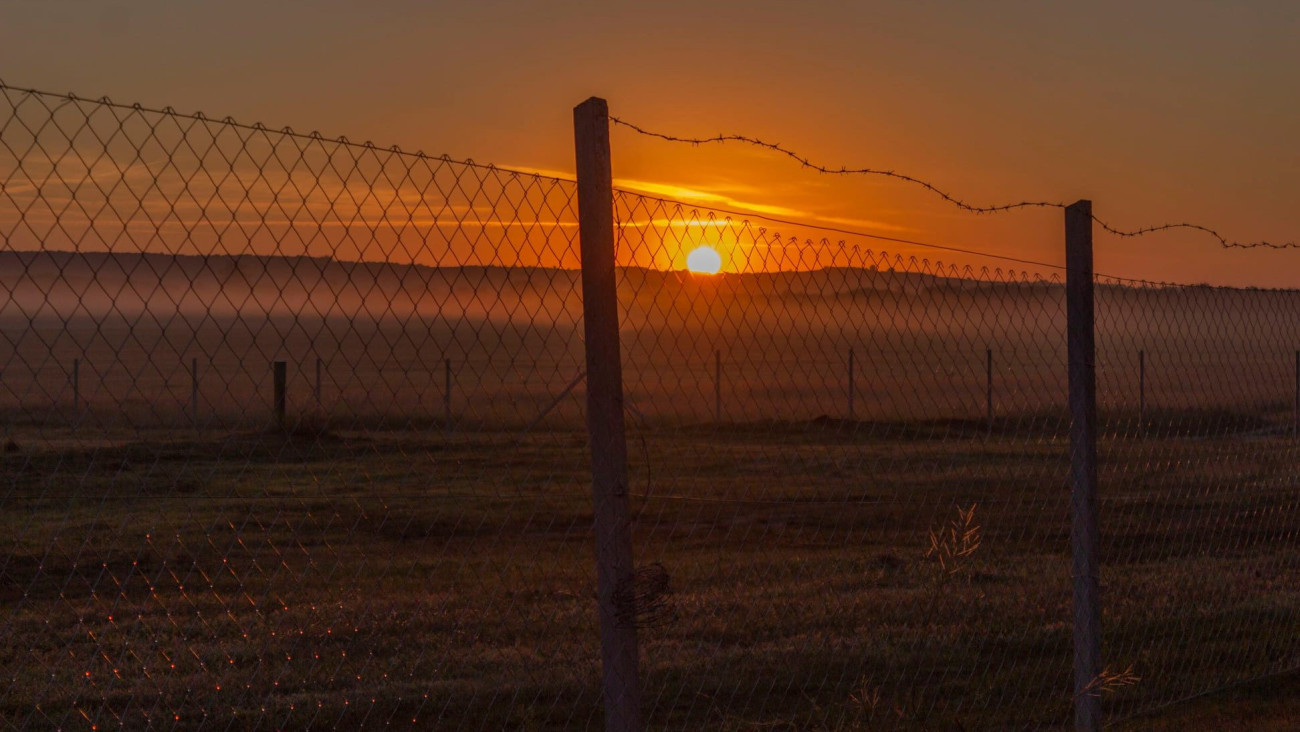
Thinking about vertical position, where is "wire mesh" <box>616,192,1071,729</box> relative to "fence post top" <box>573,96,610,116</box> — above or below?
below

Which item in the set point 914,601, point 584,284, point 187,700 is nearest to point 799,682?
point 914,601

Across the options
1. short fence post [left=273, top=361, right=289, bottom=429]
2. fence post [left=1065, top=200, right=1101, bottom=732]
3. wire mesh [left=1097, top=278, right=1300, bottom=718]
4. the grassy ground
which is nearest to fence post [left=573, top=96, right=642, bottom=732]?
fence post [left=1065, top=200, right=1101, bottom=732]

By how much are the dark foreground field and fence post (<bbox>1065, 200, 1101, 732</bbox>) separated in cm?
52

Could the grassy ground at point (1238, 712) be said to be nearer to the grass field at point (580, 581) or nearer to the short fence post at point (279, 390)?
the grass field at point (580, 581)

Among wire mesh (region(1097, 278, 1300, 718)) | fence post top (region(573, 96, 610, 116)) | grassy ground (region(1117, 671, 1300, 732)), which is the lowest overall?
grassy ground (region(1117, 671, 1300, 732))

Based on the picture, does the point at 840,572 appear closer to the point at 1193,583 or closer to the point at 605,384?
the point at 1193,583

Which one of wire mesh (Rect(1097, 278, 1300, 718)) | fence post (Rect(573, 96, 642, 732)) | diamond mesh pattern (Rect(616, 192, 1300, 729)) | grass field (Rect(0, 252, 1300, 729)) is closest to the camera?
fence post (Rect(573, 96, 642, 732))

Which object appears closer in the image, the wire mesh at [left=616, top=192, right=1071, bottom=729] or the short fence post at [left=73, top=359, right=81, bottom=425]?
the wire mesh at [left=616, top=192, right=1071, bottom=729]

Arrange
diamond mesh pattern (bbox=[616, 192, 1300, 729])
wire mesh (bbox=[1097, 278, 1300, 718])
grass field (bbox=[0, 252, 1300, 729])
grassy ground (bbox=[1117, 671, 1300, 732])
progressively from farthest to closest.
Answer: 1. wire mesh (bbox=[1097, 278, 1300, 718])
2. grassy ground (bbox=[1117, 671, 1300, 732])
3. diamond mesh pattern (bbox=[616, 192, 1300, 729])
4. grass field (bbox=[0, 252, 1300, 729])

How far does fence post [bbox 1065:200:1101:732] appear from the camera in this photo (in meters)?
5.15

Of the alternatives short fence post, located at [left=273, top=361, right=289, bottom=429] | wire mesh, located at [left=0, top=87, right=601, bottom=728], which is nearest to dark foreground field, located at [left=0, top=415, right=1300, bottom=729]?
wire mesh, located at [left=0, top=87, right=601, bottom=728]

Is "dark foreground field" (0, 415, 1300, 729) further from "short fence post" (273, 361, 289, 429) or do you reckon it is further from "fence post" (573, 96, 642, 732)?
"short fence post" (273, 361, 289, 429)

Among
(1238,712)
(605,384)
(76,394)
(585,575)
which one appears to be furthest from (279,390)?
(605,384)

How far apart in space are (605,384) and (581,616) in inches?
174
